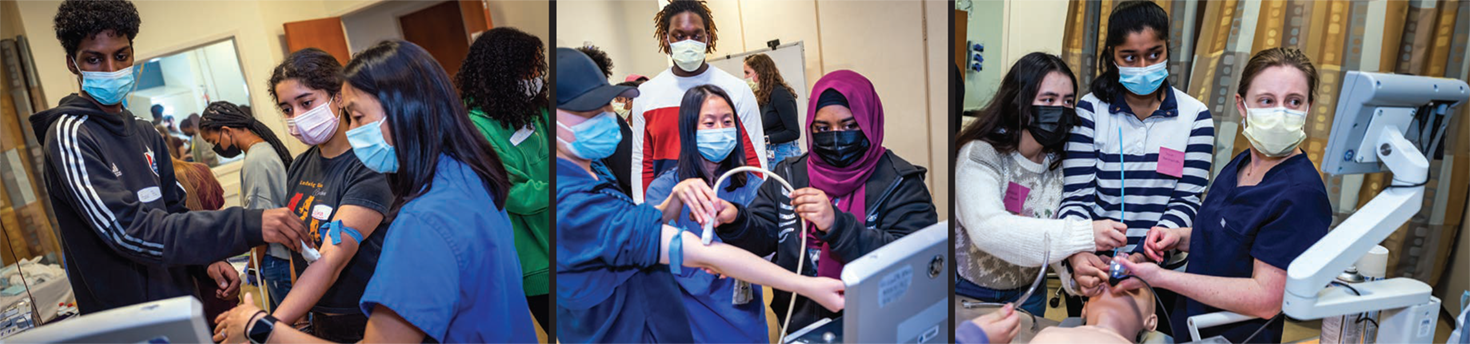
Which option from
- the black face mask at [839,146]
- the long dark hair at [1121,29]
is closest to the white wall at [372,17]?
the black face mask at [839,146]

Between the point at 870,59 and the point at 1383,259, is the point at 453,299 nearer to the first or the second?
the point at 870,59

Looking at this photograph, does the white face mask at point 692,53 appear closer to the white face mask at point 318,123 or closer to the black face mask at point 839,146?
the black face mask at point 839,146

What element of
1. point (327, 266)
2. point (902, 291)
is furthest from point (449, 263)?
point (902, 291)

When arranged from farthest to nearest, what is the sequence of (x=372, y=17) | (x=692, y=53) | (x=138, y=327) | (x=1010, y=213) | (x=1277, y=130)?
(x=1010, y=213)
(x=1277, y=130)
(x=372, y=17)
(x=692, y=53)
(x=138, y=327)

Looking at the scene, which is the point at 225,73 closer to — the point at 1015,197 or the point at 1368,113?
the point at 1015,197

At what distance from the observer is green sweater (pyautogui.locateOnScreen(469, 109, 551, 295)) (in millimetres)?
1398

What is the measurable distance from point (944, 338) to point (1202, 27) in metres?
0.90

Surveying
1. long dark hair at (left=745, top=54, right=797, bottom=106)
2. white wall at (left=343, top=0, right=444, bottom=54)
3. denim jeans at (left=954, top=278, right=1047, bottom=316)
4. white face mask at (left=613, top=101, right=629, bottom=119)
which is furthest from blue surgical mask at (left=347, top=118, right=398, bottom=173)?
denim jeans at (left=954, top=278, right=1047, bottom=316)

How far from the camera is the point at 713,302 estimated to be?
4.21ft

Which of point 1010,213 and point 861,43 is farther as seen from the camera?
point 1010,213

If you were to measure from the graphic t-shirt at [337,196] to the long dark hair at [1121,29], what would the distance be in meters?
1.47

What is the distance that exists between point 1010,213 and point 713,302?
27.6 inches

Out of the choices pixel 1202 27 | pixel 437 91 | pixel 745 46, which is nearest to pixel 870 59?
pixel 745 46

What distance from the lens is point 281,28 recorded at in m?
1.24
